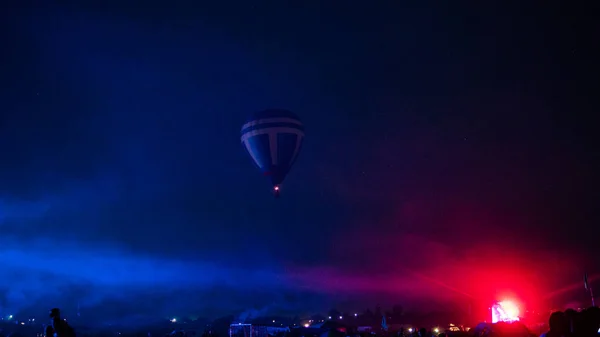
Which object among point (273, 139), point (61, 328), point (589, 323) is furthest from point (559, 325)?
point (273, 139)

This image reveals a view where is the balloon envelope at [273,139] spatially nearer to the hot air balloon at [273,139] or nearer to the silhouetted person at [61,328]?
the hot air balloon at [273,139]

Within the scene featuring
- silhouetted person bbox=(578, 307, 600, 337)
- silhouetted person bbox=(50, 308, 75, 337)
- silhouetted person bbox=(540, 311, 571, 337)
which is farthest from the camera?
silhouetted person bbox=(50, 308, 75, 337)

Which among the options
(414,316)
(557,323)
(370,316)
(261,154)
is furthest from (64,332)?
(370,316)

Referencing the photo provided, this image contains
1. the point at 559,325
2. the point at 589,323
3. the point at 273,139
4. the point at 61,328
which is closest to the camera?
the point at 589,323

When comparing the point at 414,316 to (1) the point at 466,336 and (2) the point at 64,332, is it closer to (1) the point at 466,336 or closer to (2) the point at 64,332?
(1) the point at 466,336

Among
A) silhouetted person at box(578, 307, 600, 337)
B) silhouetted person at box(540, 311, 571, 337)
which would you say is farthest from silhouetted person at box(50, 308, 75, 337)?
silhouetted person at box(578, 307, 600, 337)

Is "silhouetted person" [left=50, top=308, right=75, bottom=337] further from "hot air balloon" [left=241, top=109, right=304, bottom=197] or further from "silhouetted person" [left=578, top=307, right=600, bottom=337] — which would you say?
"hot air balloon" [left=241, top=109, right=304, bottom=197]

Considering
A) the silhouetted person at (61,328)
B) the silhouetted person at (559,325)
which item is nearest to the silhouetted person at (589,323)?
the silhouetted person at (559,325)

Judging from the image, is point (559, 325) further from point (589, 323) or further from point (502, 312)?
point (502, 312)
